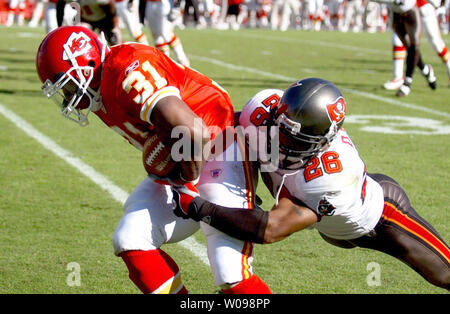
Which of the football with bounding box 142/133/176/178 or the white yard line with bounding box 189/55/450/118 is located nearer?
the football with bounding box 142/133/176/178

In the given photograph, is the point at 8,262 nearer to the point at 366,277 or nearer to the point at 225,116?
the point at 225,116

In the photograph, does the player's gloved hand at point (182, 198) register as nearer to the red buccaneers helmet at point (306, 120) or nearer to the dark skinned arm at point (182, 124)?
the dark skinned arm at point (182, 124)

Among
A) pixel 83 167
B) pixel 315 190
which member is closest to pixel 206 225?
pixel 315 190

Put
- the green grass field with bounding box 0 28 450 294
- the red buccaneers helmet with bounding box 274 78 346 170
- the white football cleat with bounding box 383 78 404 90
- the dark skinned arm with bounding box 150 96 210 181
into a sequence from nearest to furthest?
the dark skinned arm with bounding box 150 96 210 181 < the red buccaneers helmet with bounding box 274 78 346 170 < the green grass field with bounding box 0 28 450 294 < the white football cleat with bounding box 383 78 404 90

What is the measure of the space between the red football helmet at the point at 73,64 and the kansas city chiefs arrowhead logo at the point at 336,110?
3.17ft

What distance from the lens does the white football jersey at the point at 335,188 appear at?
297 cm

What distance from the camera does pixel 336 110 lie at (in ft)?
10.0

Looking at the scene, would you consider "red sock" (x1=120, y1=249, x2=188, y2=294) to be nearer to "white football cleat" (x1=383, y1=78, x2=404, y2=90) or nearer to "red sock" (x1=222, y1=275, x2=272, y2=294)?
"red sock" (x1=222, y1=275, x2=272, y2=294)

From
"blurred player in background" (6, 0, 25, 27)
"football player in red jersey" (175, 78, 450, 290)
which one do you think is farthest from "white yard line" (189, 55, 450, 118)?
"blurred player in background" (6, 0, 25, 27)

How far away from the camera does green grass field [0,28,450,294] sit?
376 centimetres

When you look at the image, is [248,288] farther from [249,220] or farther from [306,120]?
[306,120]

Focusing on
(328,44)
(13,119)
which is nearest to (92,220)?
(13,119)

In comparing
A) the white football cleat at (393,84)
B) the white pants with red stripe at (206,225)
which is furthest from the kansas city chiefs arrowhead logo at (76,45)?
the white football cleat at (393,84)

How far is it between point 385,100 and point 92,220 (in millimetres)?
5390
